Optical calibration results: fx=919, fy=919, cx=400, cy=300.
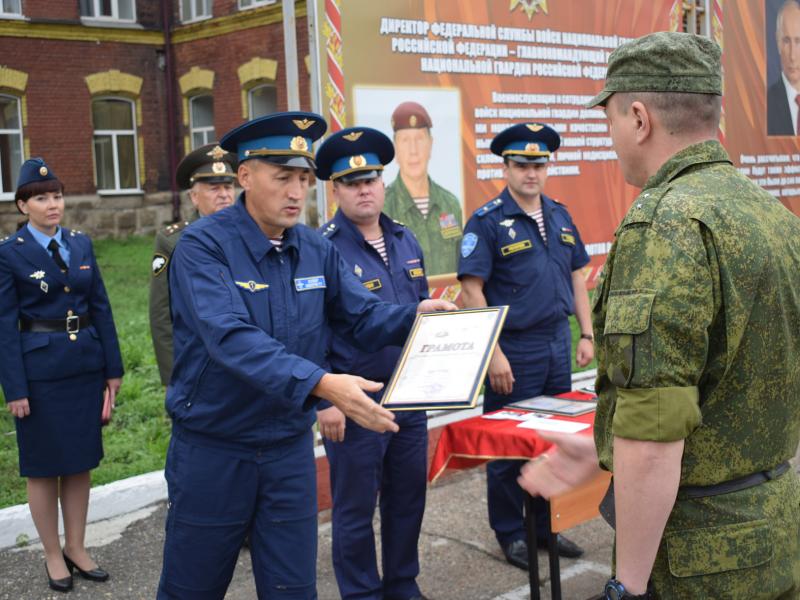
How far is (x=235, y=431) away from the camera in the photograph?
2.91 meters

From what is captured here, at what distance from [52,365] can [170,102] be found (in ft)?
54.4

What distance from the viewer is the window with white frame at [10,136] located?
17797mm

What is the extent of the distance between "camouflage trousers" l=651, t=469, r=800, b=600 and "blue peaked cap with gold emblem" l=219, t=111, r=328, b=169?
174cm

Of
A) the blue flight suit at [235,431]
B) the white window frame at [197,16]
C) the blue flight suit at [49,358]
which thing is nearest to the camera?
the blue flight suit at [235,431]

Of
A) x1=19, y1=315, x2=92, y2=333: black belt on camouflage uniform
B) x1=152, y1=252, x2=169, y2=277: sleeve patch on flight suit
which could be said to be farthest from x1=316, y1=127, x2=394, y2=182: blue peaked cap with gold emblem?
x1=19, y1=315, x2=92, y2=333: black belt on camouflage uniform

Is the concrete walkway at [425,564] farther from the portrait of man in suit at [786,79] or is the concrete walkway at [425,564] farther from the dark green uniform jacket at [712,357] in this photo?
the portrait of man in suit at [786,79]

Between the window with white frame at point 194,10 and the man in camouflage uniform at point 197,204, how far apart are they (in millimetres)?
15636

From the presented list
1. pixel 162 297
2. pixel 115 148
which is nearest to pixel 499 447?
pixel 162 297

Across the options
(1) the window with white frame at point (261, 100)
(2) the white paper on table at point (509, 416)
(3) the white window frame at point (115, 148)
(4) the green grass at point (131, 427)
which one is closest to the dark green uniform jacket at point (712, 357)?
(2) the white paper on table at point (509, 416)

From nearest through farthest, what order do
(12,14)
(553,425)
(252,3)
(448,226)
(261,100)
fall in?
(553,425) < (448,226) < (12,14) < (252,3) < (261,100)

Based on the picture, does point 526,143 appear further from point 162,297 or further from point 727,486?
point 727,486

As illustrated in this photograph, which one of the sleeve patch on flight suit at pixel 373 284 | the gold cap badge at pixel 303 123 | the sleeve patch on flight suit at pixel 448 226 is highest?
the gold cap badge at pixel 303 123

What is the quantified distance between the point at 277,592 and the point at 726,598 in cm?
158

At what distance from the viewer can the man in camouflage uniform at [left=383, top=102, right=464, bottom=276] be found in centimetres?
536
